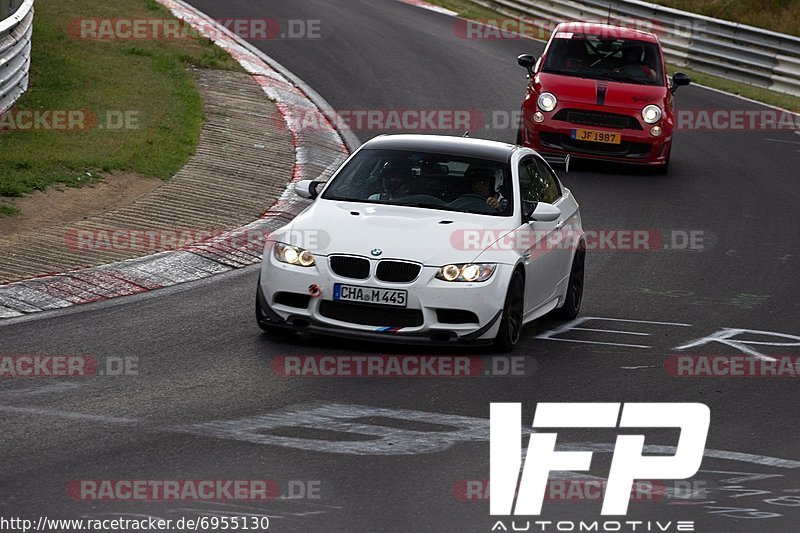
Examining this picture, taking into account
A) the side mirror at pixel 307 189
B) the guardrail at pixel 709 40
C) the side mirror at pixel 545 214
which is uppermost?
the side mirror at pixel 545 214

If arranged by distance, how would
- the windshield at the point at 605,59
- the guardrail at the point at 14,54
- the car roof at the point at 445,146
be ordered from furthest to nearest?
1. the windshield at the point at 605,59
2. the guardrail at the point at 14,54
3. the car roof at the point at 445,146

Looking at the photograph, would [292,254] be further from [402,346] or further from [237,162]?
[237,162]

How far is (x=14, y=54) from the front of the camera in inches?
704

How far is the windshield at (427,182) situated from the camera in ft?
36.0

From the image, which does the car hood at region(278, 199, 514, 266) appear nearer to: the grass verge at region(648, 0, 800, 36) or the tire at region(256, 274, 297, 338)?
the tire at region(256, 274, 297, 338)

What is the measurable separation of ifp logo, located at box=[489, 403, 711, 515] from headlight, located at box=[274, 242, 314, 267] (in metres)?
1.94

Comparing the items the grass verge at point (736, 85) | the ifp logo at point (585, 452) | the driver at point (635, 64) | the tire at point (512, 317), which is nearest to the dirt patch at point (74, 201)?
the tire at point (512, 317)

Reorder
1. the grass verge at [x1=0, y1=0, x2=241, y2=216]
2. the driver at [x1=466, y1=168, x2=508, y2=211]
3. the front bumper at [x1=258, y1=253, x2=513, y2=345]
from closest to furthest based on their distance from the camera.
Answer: the front bumper at [x1=258, y1=253, x2=513, y2=345]
the driver at [x1=466, y1=168, x2=508, y2=211]
the grass verge at [x1=0, y1=0, x2=241, y2=216]

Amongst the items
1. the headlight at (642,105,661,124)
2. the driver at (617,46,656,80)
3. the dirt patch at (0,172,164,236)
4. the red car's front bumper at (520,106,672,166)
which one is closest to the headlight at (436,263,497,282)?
the dirt patch at (0,172,164,236)

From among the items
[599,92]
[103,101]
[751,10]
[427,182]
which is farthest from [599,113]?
[751,10]

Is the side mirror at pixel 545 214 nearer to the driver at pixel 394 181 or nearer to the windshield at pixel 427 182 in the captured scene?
the windshield at pixel 427 182

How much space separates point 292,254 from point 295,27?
756 inches

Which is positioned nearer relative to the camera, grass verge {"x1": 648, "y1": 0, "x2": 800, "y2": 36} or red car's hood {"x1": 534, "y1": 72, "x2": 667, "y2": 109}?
red car's hood {"x1": 534, "y1": 72, "x2": 667, "y2": 109}

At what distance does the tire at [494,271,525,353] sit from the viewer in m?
10.2
